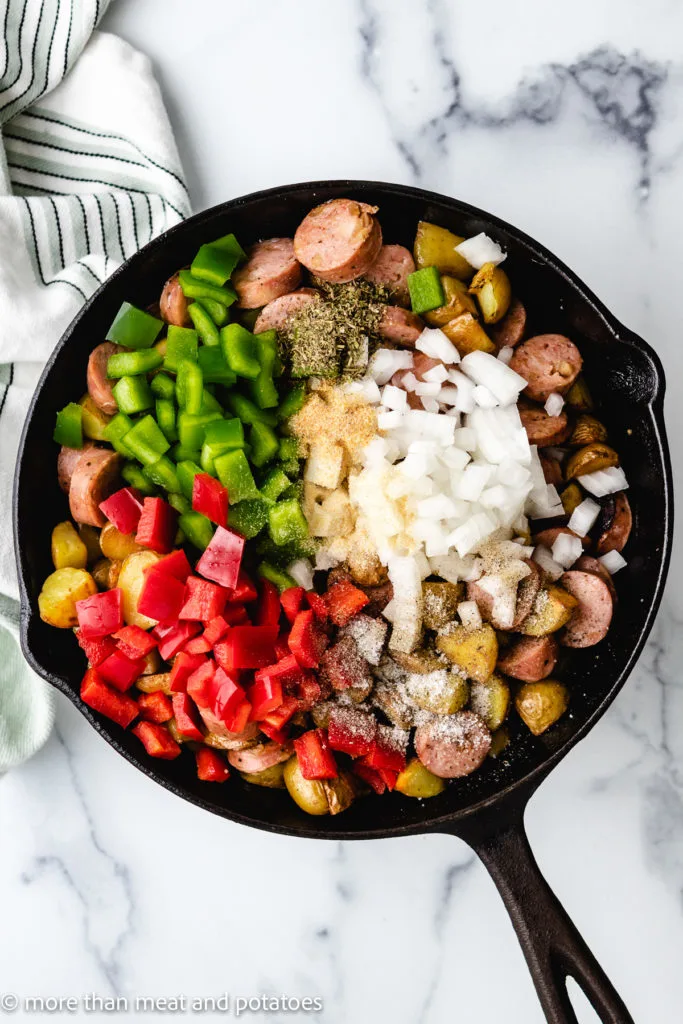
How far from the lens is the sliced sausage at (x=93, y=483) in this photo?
191 centimetres

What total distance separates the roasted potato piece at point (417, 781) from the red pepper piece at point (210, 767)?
394 mm

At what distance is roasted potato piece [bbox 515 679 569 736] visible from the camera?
2.00 meters

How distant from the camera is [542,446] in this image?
6.75 feet

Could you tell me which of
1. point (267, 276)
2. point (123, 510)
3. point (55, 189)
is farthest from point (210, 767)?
point (55, 189)

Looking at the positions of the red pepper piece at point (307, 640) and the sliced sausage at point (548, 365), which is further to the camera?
the sliced sausage at point (548, 365)

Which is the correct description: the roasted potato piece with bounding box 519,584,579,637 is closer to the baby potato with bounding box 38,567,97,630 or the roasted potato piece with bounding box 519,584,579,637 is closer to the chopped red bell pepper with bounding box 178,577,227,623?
the chopped red bell pepper with bounding box 178,577,227,623

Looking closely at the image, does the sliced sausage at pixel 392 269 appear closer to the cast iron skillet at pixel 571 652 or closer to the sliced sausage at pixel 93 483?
the cast iron skillet at pixel 571 652

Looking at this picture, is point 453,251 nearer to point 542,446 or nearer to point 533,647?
point 542,446

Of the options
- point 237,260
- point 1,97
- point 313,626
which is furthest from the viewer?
point 1,97

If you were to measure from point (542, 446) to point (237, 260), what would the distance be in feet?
2.68

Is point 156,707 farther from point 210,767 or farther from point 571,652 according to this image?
point 571,652

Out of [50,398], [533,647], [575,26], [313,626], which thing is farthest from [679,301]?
[50,398]

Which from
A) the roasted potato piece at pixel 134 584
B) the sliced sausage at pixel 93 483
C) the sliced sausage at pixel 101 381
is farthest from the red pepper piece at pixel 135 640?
the sliced sausage at pixel 101 381

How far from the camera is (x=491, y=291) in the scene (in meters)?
1.99
